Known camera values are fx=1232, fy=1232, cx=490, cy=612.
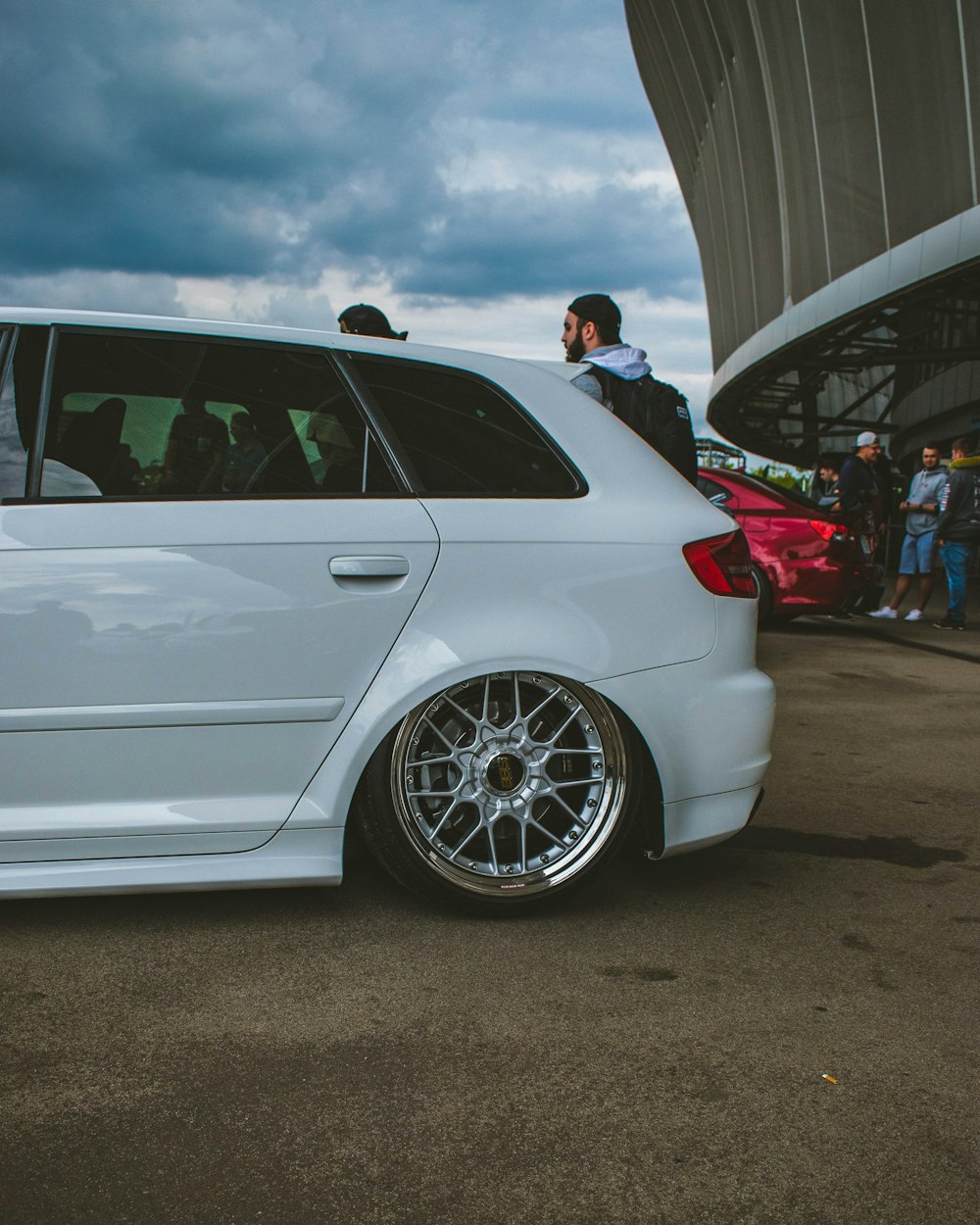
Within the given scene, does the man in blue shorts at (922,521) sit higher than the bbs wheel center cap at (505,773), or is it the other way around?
the man in blue shorts at (922,521)

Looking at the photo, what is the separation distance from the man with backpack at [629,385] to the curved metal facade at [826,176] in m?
16.1

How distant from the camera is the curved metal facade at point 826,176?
2214 centimetres

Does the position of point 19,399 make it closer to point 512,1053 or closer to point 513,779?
point 513,779

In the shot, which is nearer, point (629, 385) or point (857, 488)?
point (629, 385)

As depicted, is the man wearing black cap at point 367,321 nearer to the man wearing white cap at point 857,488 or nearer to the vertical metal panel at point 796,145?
the man wearing white cap at point 857,488

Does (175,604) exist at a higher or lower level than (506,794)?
higher

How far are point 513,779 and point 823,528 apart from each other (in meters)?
7.88

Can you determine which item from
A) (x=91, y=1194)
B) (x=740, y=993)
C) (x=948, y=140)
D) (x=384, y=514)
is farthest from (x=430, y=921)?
(x=948, y=140)

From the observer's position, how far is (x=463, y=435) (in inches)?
135

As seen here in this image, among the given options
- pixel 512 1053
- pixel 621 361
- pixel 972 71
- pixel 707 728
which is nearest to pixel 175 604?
pixel 512 1053

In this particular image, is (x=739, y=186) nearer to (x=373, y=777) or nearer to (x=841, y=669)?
(x=841, y=669)

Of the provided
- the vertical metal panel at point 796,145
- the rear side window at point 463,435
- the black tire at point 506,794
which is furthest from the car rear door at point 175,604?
the vertical metal panel at point 796,145

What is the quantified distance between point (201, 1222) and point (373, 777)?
139 centimetres

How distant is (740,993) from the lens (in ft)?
9.64
